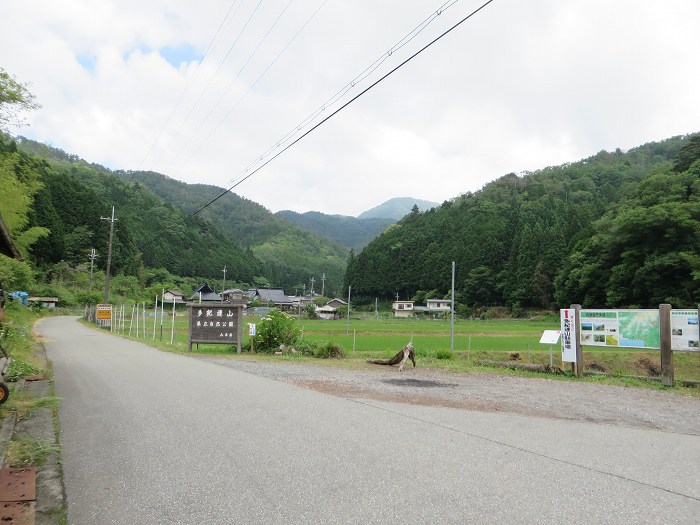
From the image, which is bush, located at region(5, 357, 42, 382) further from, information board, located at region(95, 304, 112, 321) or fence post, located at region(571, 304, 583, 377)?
information board, located at region(95, 304, 112, 321)

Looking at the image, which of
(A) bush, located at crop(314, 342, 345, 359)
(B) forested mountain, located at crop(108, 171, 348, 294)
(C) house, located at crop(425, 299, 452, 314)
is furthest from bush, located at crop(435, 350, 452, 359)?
(B) forested mountain, located at crop(108, 171, 348, 294)

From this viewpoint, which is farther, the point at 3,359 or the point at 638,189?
the point at 638,189

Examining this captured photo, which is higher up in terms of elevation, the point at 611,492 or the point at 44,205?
the point at 44,205

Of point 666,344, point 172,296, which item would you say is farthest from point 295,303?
point 666,344

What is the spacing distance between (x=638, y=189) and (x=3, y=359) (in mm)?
61056

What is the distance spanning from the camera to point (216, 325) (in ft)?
57.7

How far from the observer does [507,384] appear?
10453mm

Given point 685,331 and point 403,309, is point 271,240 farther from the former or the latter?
point 685,331

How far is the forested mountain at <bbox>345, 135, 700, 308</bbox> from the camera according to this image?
47.3 meters

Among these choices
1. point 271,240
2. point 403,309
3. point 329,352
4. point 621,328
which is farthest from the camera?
point 271,240

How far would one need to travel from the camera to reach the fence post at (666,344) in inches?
395

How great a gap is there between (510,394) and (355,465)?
5489 mm

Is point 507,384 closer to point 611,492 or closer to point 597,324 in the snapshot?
point 597,324

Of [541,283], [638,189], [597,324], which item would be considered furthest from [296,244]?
[597,324]
